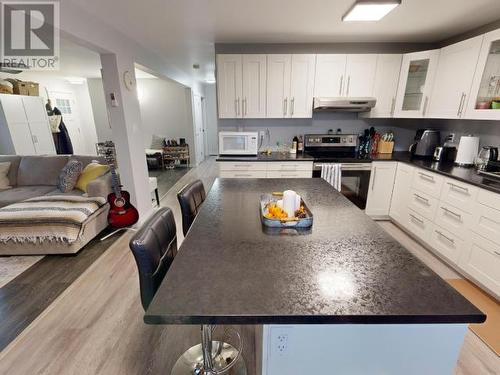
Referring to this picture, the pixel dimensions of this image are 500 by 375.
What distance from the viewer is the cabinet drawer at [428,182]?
2.47 m

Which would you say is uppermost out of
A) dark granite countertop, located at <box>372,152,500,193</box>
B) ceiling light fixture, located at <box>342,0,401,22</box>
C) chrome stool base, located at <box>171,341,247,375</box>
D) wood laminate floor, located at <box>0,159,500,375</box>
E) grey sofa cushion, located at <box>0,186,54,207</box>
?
ceiling light fixture, located at <box>342,0,401,22</box>

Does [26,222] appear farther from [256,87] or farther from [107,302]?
[256,87]

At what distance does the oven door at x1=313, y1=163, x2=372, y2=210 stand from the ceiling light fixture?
160cm

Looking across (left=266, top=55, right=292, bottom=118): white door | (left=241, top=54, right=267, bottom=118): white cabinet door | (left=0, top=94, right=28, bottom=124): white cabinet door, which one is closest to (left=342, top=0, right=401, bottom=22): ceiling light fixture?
(left=266, top=55, right=292, bottom=118): white door

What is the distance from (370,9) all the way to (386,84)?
5.04ft

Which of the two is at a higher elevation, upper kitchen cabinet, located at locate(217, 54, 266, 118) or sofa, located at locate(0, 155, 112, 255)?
upper kitchen cabinet, located at locate(217, 54, 266, 118)

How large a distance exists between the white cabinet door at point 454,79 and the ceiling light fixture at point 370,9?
1166 millimetres

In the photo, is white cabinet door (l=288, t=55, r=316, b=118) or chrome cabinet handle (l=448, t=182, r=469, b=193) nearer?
chrome cabinet handle (l=448, t=182, r=469, b=193)

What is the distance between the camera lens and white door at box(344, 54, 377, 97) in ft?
10.2

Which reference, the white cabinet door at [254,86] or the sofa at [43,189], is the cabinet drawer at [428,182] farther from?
the sofa at [43,189]

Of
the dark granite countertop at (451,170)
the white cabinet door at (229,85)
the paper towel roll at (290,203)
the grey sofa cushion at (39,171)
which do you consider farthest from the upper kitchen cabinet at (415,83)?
the grey sofa cushion at (39,171)

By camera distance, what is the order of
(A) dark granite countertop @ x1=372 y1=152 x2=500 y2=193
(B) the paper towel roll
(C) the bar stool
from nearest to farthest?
(B) the paper towel roll → (C) the bar stool → (A) dark granite countertop @ x1=372 y1=152 x2=500 y2=193

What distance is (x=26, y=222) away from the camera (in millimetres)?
Answer: 2387

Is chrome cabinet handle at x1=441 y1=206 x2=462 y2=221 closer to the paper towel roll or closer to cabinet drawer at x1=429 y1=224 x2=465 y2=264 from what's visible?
cabinet drawer at x1=429 y1=224 x2=465 y2=264
